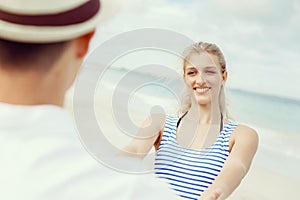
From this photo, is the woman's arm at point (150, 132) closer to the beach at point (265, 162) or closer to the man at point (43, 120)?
the beach at point (265, 162)

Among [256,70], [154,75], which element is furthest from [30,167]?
[256,70]

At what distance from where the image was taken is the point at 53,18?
46 centimetres

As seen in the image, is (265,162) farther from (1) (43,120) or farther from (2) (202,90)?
(1) (43,120)

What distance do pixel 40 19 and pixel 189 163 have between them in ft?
2.90

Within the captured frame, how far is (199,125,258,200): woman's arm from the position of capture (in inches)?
48.2

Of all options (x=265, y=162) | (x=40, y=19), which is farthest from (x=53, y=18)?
(x=265, y=162)

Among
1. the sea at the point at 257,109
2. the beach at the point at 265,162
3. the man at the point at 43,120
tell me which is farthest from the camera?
the beach at the point at 265,162

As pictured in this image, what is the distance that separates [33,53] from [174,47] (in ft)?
2.10

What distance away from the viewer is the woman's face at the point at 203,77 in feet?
4.47

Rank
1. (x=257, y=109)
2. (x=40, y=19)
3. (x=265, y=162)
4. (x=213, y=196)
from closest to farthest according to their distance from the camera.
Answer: (x=40, y=19) → (x=213, y=196) → (x=265, y=162) → (x=257, y=109)

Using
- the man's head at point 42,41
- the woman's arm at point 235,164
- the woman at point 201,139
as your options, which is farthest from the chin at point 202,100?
the man's head at point 42,41

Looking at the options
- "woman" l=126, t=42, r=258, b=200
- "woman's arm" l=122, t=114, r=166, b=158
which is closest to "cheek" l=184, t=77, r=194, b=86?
"woman" l=126, t=42, r=258, b=200

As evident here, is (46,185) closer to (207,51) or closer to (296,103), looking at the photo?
(207,51)

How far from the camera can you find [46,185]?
0.44 meters
